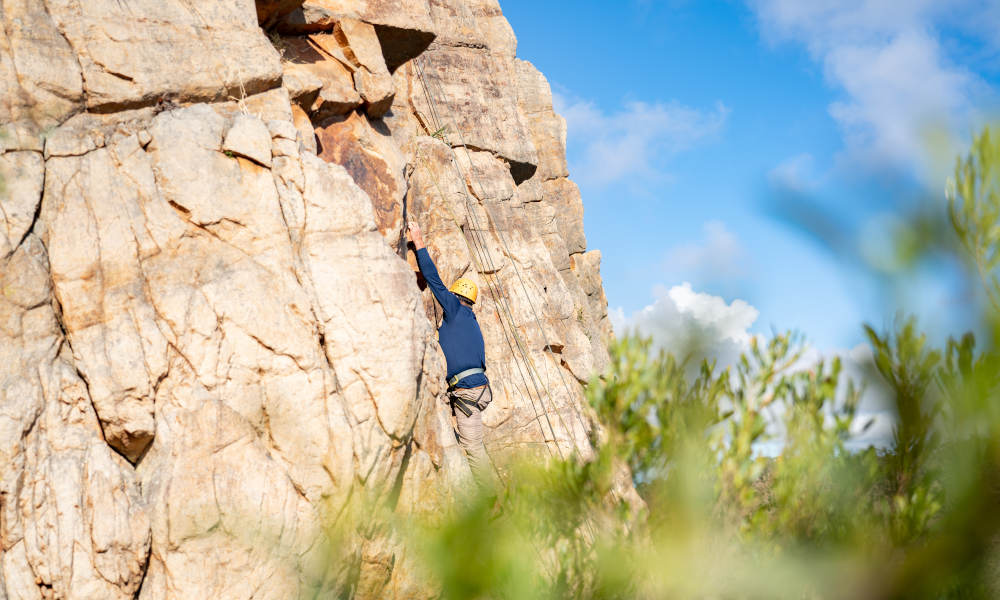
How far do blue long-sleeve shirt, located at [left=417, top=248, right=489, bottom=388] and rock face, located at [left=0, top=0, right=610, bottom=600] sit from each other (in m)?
0.66

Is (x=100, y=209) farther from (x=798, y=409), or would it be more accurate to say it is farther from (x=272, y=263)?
(x=798, y=409)

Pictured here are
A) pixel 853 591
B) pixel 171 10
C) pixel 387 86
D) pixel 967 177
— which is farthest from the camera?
pixel 387 86

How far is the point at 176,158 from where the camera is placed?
6.97 meters

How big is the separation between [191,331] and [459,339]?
367cm

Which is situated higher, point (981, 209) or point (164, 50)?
point (164, 50)

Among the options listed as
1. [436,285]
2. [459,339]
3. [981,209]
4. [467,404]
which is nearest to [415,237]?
[436,285]

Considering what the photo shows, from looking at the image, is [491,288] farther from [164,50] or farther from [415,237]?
[164,50]

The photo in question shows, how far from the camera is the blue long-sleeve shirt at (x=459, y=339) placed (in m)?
9.23

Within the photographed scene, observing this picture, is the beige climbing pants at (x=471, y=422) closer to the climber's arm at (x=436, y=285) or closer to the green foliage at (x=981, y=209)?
the climber's arm at (x=436, y=285)

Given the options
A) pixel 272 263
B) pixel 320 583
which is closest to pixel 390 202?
pixel 272 263

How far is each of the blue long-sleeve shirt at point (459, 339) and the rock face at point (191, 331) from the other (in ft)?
2.18

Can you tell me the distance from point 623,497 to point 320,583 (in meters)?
3.98

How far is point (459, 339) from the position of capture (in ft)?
30.3

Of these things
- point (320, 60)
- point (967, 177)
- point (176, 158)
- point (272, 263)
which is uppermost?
point (320, 60)
